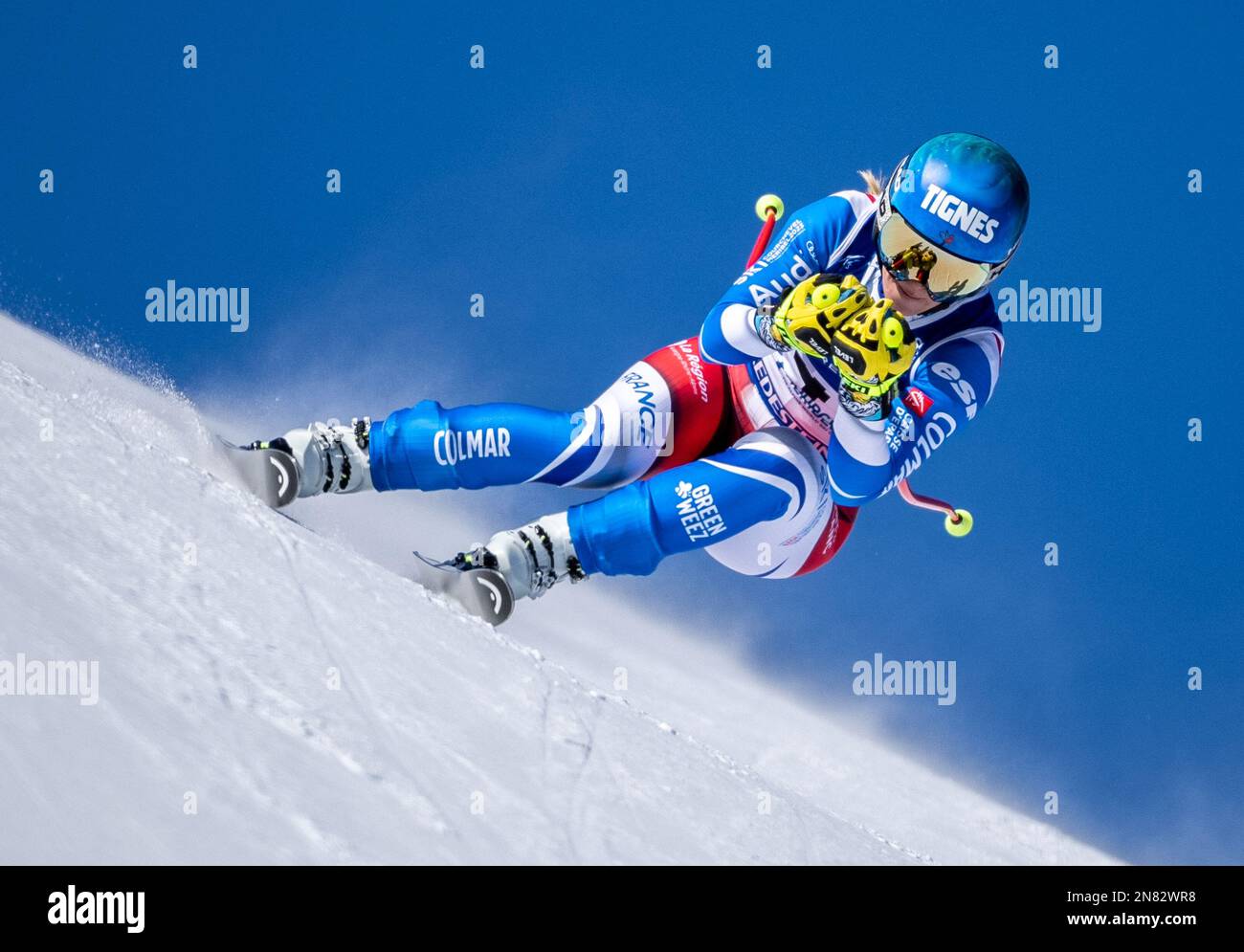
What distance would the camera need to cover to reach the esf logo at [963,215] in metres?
3.31

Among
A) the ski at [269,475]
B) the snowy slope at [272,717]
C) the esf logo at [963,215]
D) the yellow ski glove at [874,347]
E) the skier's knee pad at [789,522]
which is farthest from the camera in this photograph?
the skier's knee pad at [789,522]

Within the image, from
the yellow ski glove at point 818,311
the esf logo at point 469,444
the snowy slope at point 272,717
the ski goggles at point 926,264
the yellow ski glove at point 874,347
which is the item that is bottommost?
the snowy slope at point 272,717

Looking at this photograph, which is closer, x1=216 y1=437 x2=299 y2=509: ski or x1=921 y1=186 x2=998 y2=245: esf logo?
x1=921 y1=186 x2=998 y2=245: esf logo

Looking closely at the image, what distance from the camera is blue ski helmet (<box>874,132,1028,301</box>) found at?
3.32m

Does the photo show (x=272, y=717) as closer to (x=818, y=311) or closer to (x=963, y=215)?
(x=818, y=311)

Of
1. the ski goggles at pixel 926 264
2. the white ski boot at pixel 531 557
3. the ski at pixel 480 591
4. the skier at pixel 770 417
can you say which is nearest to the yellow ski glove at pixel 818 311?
the skier at pixel 770 417

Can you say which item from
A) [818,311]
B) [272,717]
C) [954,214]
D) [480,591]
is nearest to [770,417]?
[818,311]

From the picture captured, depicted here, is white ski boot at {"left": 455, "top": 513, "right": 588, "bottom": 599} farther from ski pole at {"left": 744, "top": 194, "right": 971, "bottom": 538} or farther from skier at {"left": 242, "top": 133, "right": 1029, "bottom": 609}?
ski pole at {"left": 744, "top": 194, "right": 971, "bottom": 538}

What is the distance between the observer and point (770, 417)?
12.1 feet

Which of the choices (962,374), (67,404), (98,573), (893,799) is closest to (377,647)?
(98,573)

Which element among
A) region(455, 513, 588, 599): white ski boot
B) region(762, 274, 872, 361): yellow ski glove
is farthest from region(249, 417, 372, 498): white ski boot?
region(762, 274, 872, 361): yellow ski glove

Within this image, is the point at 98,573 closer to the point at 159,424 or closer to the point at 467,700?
the point at 467,700

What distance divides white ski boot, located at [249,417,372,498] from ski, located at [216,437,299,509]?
34 mm

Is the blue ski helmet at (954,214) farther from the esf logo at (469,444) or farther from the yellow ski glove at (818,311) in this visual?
the esf logo at (469,444)
